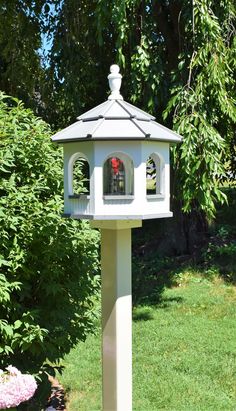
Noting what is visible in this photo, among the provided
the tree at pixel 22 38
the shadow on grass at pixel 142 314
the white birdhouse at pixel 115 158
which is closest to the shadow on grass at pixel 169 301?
the shadow on grass at pixel 142 314

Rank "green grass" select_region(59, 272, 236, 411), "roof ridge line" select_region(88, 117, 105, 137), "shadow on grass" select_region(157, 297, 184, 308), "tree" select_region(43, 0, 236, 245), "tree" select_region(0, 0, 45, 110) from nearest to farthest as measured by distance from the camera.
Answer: "roof ridge line" select_region(88, 117, 105, 137), "green grass" select_region(59, 272, 236, 411), "tree" select_region(43, 0, 236, 245), "shadow on grass" select_region(157, 297, 184, 308), "tree" select_region(0, 0, 45, 110)

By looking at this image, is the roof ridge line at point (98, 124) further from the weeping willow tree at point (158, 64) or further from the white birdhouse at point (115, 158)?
the weeping willow tree at point (158, 64)

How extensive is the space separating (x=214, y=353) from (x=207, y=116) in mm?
2493

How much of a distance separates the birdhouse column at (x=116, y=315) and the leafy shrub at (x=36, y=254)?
0.67m

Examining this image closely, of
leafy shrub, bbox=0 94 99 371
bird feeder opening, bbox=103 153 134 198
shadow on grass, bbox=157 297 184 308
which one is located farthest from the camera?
shadow on grass, bbox=157 297 184 308

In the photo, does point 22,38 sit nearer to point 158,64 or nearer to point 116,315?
point 158,64

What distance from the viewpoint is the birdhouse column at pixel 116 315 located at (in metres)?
2.84

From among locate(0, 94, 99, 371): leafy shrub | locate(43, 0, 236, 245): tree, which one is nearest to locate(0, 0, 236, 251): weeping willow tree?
locate(43, 0, 236, 245): tree

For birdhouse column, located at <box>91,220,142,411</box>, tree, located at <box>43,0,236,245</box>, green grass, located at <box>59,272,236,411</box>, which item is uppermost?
tree, located at <box>43,0,236,245</box>

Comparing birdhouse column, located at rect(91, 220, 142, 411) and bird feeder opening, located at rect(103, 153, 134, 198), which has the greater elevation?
bird feeder opening, located at rect(103, 153, 134, 198)

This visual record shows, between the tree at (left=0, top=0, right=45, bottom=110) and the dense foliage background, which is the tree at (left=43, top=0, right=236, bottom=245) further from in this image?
the tree at (left=0, top=0, right=45, bottom=110)

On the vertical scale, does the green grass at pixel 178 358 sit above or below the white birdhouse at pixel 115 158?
below

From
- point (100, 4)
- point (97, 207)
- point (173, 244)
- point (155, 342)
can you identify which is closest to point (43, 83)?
point (100, 4)

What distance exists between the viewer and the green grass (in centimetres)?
403
